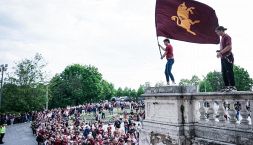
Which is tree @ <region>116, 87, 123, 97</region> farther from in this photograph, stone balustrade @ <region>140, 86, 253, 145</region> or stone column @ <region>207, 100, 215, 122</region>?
stone column @ <region>207, 100, 215, 122</region>

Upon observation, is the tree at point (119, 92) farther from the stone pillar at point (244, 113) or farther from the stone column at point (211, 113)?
the stone pillar at point (244, 113)

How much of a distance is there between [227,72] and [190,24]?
205 centimetres

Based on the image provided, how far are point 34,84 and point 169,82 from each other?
4477 centimetres

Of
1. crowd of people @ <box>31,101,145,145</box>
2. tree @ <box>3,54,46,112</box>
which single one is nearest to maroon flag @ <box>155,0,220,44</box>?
crowd of people @ <box>31,101,145,145</box>

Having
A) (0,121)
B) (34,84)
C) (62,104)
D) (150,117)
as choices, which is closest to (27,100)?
(34,84)

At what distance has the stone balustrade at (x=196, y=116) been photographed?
267 inches

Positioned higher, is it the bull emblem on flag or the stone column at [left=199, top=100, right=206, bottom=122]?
the bull emblem on flag

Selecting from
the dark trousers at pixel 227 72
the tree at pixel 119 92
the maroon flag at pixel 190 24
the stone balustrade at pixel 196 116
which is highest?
the tree at pixel 119 92

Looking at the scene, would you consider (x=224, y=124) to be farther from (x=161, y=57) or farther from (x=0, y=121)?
(x=0, y=121)

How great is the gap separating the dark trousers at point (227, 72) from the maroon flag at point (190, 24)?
1337 mm

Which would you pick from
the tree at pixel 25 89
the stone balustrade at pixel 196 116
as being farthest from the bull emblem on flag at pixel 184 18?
the tree at pixel 25 89

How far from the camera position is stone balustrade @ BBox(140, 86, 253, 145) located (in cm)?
677

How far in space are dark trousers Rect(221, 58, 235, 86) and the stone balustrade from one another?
1.64 ft

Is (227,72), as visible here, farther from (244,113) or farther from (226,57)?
(244,113)
